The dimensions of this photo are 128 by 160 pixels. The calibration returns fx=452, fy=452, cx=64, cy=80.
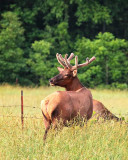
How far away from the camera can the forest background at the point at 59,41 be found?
2680 centimetres

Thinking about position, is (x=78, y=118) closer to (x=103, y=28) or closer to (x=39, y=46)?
(x=39, y=46)

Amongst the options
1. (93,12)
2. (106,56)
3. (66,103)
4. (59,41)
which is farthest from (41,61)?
(66,103)

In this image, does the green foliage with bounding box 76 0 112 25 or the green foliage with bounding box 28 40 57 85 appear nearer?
the green foliage with bounding box 28 40 57 85

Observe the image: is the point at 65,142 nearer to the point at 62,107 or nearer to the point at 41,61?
the point at 62,107

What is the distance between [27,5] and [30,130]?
24.3 m

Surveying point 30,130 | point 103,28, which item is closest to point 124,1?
point 103,28

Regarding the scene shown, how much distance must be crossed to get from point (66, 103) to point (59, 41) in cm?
2229

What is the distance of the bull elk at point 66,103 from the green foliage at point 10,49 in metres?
16.8

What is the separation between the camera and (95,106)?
10.7m

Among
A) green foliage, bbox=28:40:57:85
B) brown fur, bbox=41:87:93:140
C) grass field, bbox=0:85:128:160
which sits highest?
brown fur, bbox=41:87:93:140

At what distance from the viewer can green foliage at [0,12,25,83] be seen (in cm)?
2575

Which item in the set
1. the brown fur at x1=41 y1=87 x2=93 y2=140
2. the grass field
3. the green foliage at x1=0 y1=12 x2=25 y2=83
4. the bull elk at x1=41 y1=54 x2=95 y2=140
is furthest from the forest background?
the brown fur at x1=41 y1=87 x2=93 y2=140

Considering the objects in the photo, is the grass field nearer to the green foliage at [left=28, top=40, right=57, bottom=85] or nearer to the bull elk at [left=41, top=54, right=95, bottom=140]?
the bull elk at [left=41, top=54, right=95, bottom=140]

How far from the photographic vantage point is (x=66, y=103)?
A: 7859 mm
